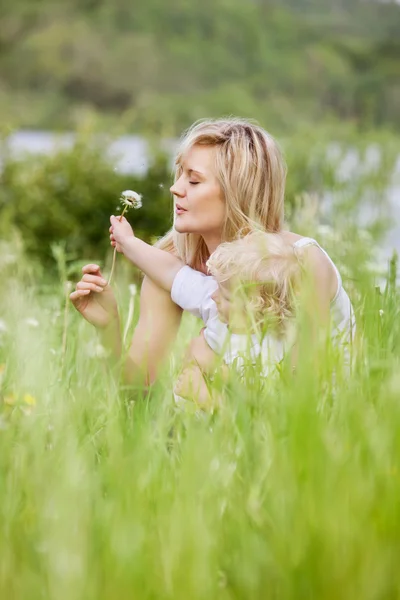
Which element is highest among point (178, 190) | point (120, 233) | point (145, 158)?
point (145, 158)

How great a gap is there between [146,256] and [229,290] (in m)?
0.35

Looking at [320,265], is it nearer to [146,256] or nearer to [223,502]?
[146,256]

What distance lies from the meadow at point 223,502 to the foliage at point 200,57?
194ft

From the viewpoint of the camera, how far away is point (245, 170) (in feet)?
7.94

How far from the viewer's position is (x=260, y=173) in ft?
8.05

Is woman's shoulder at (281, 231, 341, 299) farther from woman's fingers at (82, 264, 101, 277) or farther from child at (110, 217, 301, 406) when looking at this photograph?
woman's fingers at (82, 264, 101, 277)

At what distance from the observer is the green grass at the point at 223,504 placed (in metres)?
1.21

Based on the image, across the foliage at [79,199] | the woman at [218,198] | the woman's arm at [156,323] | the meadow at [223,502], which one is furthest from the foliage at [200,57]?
the meadow at [223,502]

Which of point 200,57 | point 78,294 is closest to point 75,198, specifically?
point 78,294

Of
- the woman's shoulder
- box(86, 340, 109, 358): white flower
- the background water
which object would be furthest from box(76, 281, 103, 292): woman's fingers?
the background water

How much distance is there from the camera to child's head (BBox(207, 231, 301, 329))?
7.26 ft

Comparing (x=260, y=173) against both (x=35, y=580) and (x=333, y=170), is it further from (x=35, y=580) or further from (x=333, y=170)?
(x=333, y=170)

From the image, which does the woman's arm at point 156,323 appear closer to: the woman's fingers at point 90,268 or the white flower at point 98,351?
the white flower at point 98,351

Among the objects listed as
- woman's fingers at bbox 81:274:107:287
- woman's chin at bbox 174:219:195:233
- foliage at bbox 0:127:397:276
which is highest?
foliage at bbox 0:127:397:276
